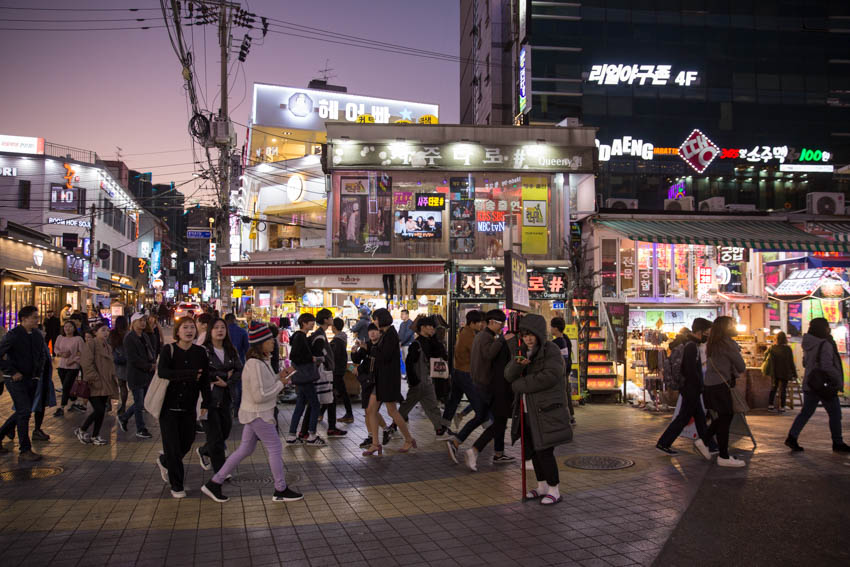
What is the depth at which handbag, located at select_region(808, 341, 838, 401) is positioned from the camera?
8.61 metres

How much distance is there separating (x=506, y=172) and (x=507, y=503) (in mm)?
12703

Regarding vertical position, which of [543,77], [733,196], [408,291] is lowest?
[408,291]

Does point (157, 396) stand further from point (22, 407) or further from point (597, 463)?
point (597, 463)

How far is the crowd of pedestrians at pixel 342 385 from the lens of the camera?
645cm

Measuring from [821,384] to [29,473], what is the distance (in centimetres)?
1054

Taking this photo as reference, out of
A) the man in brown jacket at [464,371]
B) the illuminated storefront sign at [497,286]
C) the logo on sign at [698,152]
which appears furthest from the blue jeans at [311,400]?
the logo on sign at [698,152]

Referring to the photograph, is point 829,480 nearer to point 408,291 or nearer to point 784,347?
point 784,347

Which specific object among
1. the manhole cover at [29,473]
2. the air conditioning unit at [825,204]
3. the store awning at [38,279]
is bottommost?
the manhole cover at [29,473]

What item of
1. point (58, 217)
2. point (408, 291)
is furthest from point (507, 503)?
point (58, 217)

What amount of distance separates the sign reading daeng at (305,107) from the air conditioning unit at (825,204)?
2357 centimetres

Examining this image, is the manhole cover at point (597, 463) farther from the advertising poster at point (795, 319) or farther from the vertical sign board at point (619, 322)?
the advertising poster at point (795, 319)

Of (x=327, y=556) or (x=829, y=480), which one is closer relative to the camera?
(x=327, y=556)

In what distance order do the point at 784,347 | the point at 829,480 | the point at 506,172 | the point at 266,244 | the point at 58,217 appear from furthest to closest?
1. the point at 58,217
2. the point at 266,244
3. the point at 506,172
4. the point at 784,347
5. the point at 829,480

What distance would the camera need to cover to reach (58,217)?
3994cm
